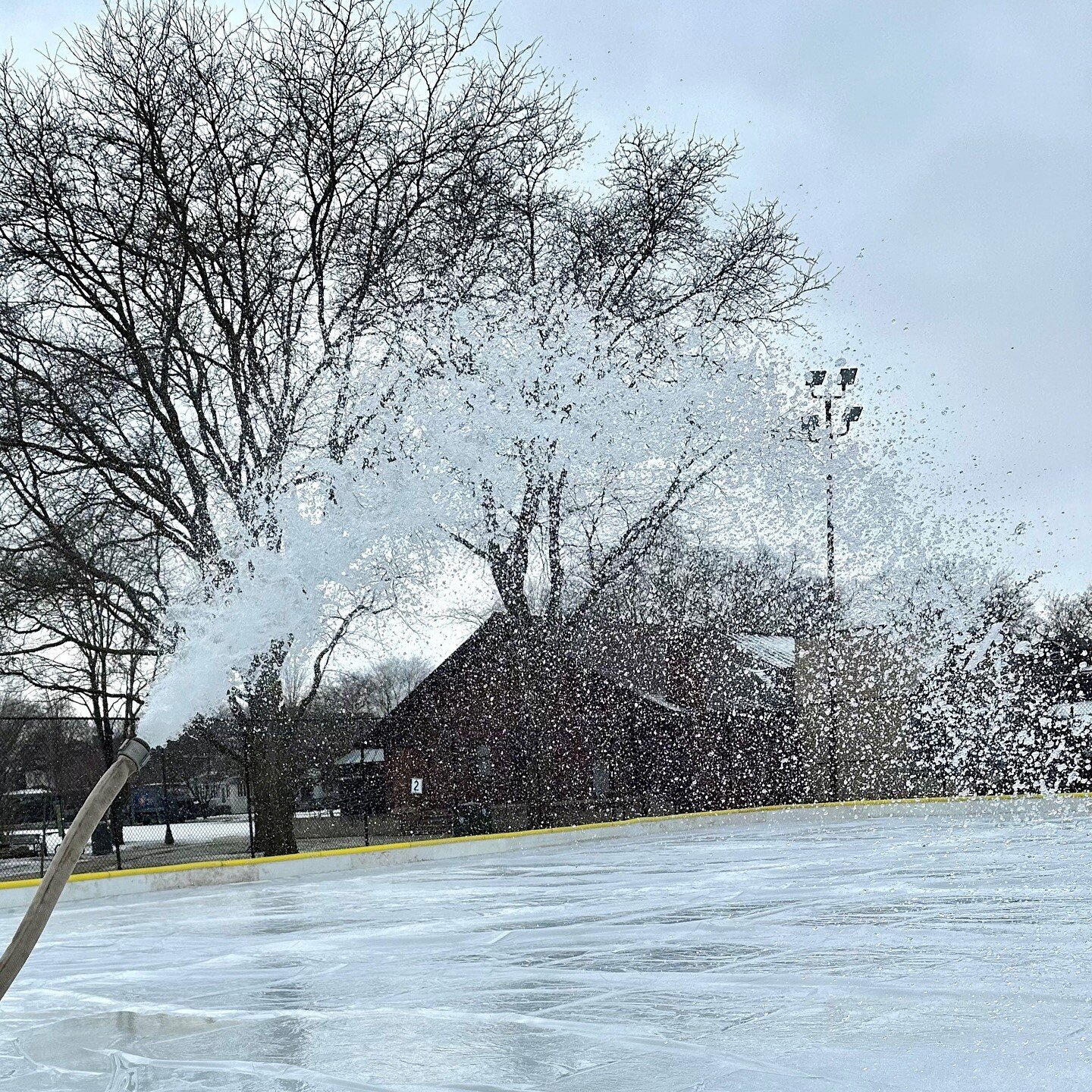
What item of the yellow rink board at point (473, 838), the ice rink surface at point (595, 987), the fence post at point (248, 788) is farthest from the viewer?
the fence post at point (248, 788)

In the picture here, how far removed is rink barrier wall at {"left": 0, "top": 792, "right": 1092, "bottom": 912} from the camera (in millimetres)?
13531

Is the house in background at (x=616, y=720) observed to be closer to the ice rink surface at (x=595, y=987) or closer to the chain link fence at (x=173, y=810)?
the chain link fence at (x=173, y=810)

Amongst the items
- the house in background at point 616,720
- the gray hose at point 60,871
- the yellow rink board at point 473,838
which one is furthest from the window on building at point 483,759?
the gray hose at point 60,871

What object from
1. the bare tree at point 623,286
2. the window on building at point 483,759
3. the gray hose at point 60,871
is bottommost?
the window on building at point 483,759

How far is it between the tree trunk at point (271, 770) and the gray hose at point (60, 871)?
14.1 meters

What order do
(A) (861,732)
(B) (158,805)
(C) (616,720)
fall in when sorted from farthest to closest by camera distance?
(B) (158,805)
(C) (616,720)
(A) (861,732)

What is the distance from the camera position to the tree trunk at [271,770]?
17766 millimetres

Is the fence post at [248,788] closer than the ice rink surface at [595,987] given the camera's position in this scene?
No

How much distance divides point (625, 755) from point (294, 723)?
39.8 ft

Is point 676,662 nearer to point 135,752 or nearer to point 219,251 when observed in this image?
point 219,251

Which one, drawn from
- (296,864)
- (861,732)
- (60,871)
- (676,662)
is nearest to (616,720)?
(676,662)

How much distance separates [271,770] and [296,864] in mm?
3407

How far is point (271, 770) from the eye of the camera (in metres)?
18.5

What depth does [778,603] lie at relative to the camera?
2841 cm
